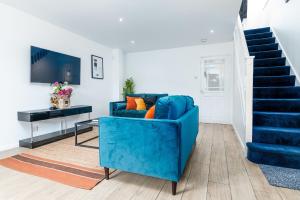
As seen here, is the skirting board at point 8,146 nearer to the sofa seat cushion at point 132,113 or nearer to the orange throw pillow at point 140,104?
the sofa seat cushion at point 132,113

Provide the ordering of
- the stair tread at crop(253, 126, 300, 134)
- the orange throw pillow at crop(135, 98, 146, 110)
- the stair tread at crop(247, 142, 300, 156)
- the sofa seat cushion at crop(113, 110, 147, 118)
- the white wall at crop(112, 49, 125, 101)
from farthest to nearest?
the white wall at crop(112, 49, 125, 101)
the orange throw pillow at crop(135, 98, 146, 110)
the sofa seat cushion at crop(113, 110, 147, 118)
the stair tread at crop(253, 126, 300, 134)
the stair tread at crop(247, 142, 300, 156)

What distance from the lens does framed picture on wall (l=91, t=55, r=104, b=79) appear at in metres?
4.86

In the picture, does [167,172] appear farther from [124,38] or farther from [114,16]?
[124,38]

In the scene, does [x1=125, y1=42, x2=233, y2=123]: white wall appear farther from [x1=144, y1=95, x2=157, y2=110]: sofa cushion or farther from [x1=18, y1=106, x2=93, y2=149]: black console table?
[x1=18, y1=106, x2=93, y2=149]: black console table

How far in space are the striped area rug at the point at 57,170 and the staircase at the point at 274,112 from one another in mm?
2039

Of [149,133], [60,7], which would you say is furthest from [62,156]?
[60,7]

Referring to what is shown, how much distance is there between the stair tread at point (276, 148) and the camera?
203 cm

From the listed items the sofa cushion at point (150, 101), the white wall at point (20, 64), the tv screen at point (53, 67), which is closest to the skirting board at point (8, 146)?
the white wall at point (20, 64)

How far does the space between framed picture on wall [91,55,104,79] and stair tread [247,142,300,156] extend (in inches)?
165

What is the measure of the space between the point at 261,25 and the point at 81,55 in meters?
5.07

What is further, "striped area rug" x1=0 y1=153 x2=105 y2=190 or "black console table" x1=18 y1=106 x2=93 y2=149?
"black console table" x1=18 y1=106 x2=93 y2=149

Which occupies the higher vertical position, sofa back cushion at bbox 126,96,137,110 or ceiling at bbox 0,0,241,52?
ceiling at bbox 0,0,241,52

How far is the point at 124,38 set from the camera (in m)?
4.63

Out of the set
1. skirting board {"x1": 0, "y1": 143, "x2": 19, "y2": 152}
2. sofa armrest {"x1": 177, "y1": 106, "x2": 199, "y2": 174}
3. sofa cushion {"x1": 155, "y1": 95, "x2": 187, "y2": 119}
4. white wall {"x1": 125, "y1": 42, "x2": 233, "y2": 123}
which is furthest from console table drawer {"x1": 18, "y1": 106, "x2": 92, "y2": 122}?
white wall {"x1": 125, "y1": 42, "x2": 233, "y2": 123}
